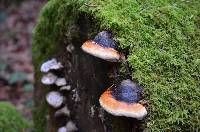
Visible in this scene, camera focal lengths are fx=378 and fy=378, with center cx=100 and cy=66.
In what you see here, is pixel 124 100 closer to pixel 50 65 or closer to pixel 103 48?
pixel 103 48

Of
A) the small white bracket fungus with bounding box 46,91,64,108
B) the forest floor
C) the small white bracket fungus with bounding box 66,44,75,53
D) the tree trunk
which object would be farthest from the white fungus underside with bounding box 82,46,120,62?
the forest floor

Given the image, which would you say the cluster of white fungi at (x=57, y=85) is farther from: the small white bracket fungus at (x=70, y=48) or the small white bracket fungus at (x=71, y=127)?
the small white bracket fungus at (x=70, y=48)

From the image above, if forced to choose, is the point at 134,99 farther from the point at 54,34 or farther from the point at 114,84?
→ the point at 54,34

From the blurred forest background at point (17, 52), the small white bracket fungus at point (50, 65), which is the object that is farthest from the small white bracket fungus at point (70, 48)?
the blurred forest background at point (17, 52)

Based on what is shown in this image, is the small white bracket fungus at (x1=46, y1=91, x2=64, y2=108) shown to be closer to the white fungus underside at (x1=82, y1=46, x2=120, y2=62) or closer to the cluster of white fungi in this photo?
the cluster of white fungi

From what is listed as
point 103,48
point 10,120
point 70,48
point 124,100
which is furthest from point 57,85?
point 124,100

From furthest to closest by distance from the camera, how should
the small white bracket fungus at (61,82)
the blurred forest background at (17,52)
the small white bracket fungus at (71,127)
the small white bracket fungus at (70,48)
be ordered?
the blurred forest background at (17,52) < the small white bracket fungus at (61,82) < the small white bracket fungus at (71,127) < the small white bracket fungus at (70,48)
